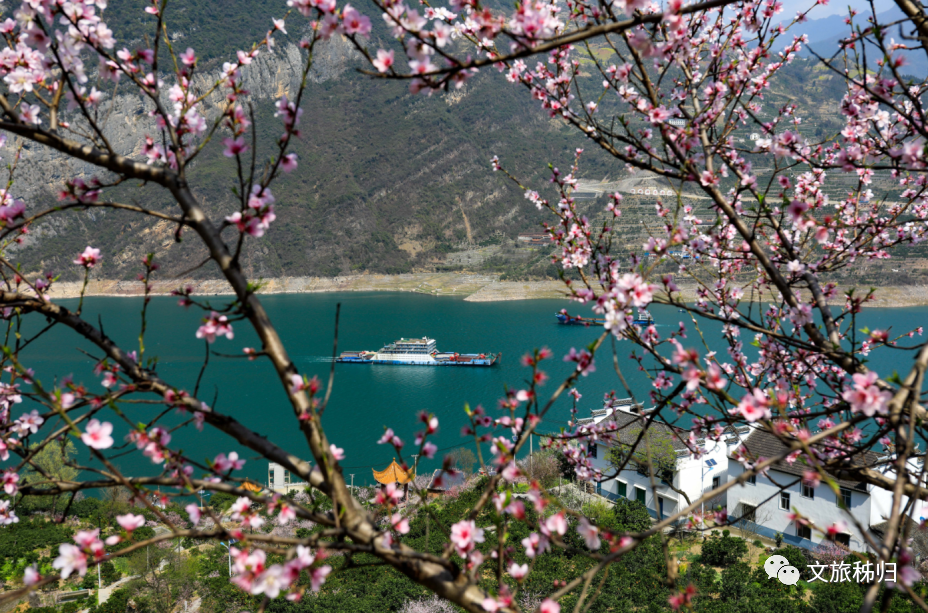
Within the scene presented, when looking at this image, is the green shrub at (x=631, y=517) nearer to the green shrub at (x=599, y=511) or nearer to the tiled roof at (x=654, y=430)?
the green shrub at (x=599, y=511)

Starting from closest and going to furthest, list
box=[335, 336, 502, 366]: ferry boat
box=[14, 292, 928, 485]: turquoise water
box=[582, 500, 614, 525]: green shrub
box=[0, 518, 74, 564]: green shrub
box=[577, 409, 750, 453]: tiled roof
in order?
box=[577, 409, 750, 453]: tiled roof < box=[0, 518, 74, 564]: green shrub < box=[582, 500, 614, 525]: green shrub < box=[14, 292, 928, 485]: turquoise water < box=[335, 336, 502, 366]: ferry boat

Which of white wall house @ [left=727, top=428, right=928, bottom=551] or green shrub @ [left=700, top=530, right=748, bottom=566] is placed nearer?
green shrub @ [left=700, top=530, right=748, bottom=566]

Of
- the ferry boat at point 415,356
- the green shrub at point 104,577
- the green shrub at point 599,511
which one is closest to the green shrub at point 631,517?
the green shrub at point 599,511

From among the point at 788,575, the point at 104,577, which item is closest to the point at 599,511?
the point at 788,575

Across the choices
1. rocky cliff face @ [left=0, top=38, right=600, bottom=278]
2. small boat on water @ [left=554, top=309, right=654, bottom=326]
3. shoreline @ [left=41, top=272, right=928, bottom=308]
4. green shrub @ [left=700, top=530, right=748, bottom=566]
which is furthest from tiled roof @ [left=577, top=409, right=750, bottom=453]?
rocky cliff face @ [left=0, top=38, right=600, bottom=278]

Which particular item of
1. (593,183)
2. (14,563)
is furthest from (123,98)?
(14,563)

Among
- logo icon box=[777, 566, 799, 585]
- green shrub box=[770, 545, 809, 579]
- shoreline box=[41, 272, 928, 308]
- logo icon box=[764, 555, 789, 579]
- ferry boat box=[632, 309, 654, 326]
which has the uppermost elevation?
ferry boat box=[632, 309, 654, 326]

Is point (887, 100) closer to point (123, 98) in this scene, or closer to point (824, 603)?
point (824, 603)

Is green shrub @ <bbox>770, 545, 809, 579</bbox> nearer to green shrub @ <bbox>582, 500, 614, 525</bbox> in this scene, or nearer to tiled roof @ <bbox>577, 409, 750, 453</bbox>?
tiled roof @ <bbox>577, 409, 750, 453</bbox>
